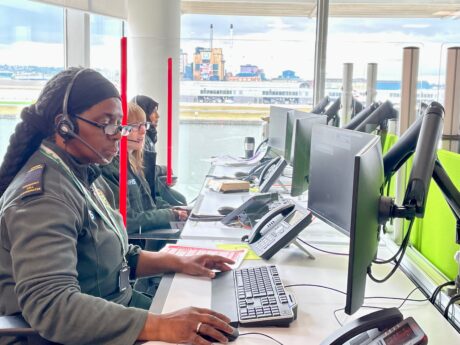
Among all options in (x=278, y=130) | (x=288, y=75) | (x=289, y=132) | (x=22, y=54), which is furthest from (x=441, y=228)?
(x=288, y=75)

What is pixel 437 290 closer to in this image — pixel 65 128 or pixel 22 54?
pixel 65 128

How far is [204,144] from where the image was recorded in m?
5.01

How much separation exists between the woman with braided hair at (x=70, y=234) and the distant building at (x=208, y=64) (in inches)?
131

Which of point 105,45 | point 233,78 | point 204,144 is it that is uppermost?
point 105,45

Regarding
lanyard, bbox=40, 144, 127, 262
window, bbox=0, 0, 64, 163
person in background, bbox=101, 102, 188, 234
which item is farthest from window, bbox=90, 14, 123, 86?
lanyard, bbox=40, 144, 127, 262

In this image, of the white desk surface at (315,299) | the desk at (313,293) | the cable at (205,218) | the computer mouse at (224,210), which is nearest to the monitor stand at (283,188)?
the computer mouse at (224,210)

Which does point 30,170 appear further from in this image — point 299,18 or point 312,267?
point 299,18

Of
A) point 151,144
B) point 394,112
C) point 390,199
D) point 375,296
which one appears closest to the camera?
point 390,199

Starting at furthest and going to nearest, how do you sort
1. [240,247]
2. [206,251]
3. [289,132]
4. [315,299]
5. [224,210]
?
[289,132], [224,210], [240,247], [206,251], [315,299]

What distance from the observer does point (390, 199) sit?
1.11 meters

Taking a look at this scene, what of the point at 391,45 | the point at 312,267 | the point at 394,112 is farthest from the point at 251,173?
the point at 391,45

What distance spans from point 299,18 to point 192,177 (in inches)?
70.2

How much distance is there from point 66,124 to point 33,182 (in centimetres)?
20

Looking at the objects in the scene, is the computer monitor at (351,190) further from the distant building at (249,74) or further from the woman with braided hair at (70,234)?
the distant building at (249,74)
